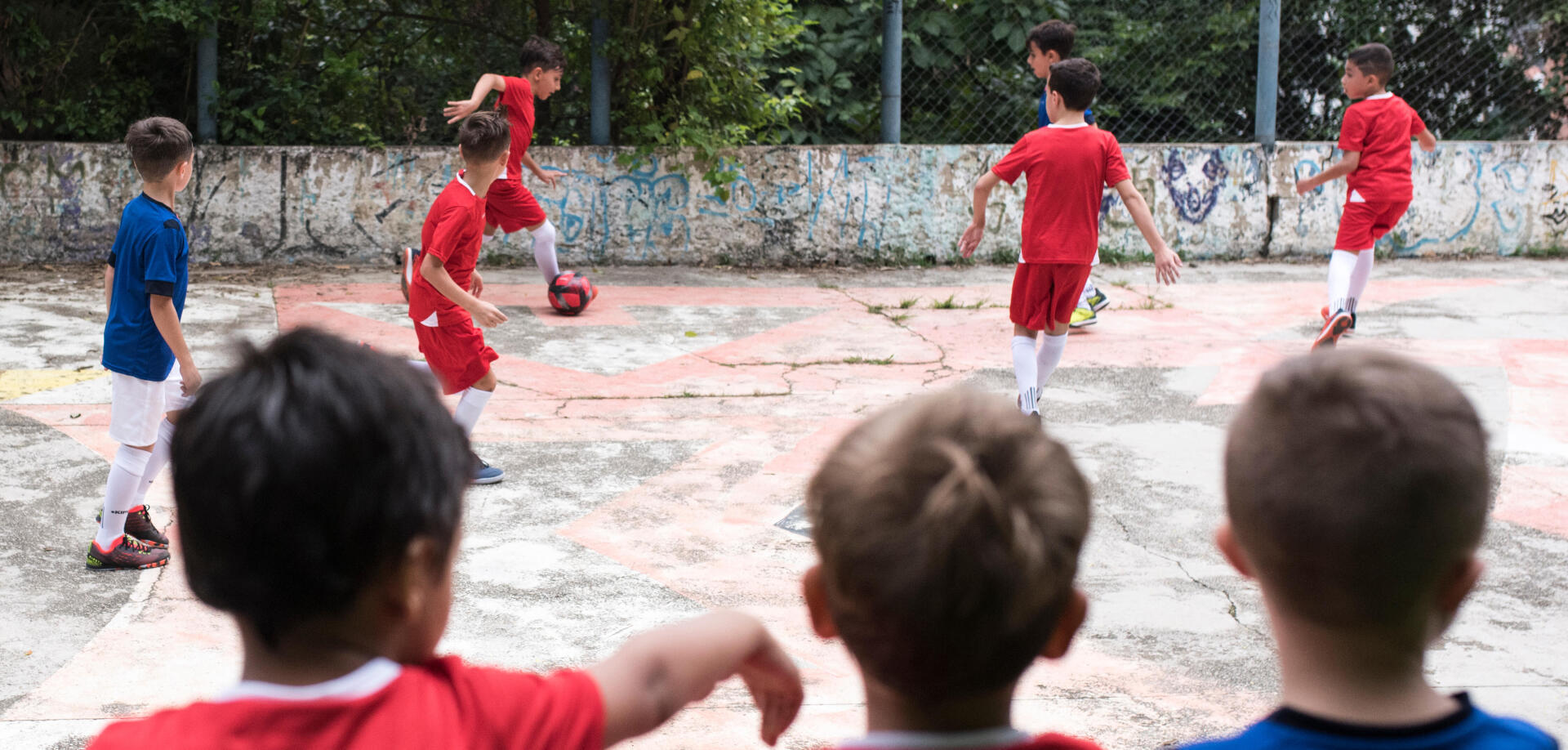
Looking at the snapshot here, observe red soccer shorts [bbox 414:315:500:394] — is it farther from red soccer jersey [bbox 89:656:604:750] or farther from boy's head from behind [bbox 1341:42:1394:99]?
boy's head from behind [bbox 1341:42:1394:99]

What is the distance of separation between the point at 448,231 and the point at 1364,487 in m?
4.31

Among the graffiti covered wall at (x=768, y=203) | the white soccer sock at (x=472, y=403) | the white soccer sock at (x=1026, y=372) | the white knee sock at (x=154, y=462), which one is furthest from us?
the graffiti covered wall at (x=768, y=203)

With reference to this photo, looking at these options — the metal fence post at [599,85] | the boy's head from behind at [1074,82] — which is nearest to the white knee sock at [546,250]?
the metal fence post at [599,85]

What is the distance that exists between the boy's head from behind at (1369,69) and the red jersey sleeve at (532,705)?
7146 millimetres

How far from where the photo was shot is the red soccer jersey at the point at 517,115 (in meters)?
8.48

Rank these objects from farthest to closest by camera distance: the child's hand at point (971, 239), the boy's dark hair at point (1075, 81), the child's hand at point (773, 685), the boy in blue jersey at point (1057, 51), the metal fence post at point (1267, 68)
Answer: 1. the metal fence post at point (1267, 68)
2. the boy in blue jersey at point (1057, 51)
3. the child's hand at point (971, 239)
4. the boy's dark hair at point (1075, 81)
5. the child's hand at point (773, 685)

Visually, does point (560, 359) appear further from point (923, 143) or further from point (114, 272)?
point (923, 143)

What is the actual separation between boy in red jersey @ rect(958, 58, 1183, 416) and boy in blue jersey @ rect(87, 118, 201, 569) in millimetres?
3424

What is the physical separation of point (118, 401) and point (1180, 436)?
4.12 meters

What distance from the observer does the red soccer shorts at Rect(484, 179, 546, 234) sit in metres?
8.38

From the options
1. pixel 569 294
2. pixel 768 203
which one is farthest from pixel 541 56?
pixel 768 203

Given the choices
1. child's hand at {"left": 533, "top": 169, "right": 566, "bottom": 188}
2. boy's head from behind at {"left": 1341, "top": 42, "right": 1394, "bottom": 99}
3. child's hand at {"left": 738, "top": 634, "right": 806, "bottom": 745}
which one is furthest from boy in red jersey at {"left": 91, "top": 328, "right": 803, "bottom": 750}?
child's hand at {"left": 533, "top": 169, "right": 566, "bottom": 188}

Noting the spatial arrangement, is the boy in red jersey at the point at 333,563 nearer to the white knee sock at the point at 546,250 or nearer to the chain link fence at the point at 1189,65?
the white knee sock at the point at 546,250

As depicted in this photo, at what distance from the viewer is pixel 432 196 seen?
1027 centimetres
